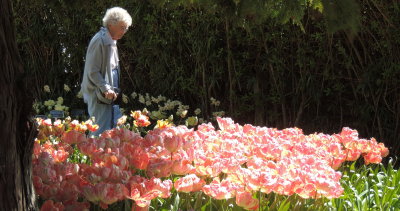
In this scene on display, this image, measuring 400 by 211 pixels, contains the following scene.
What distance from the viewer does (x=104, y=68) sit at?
4398mm

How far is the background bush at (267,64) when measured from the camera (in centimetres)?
493

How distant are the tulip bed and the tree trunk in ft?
0.32

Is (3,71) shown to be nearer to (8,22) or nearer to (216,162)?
(8,22)

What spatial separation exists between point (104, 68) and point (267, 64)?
1790 millimetres

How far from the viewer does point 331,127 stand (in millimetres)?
5383

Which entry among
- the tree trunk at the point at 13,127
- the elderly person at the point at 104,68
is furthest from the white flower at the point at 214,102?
the tree trunk at the point at 13,127

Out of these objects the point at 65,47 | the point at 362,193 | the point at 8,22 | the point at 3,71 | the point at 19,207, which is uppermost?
the point at 65,47

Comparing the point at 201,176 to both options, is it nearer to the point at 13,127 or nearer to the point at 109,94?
the point at 13,127

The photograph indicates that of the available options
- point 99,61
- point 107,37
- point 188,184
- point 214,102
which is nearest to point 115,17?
point 107,37

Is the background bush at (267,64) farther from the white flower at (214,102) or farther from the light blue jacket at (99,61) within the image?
the light blue jacket at (99,61)

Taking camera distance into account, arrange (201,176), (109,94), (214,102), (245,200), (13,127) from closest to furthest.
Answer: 1. (13,127)
2. (245,200)
3. (201,176)
4. (109,94)
5. (214,102)

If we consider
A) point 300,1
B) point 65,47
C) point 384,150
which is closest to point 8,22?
point 300,1

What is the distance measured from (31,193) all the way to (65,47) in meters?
5.96

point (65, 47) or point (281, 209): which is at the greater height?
point (65, 47)
